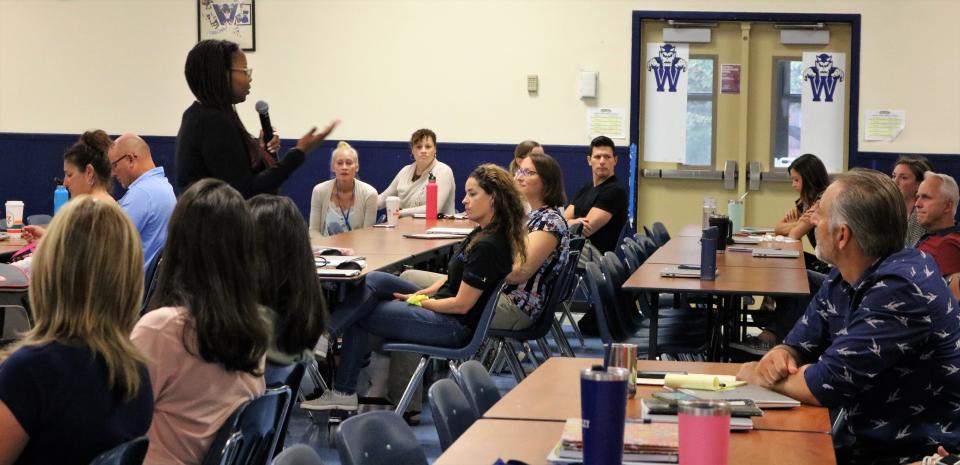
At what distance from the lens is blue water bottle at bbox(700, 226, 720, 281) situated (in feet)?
16.6

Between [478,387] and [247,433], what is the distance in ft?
2.18

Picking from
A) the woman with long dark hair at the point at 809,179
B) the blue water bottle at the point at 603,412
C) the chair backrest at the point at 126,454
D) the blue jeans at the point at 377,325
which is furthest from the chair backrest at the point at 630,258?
the blue water bottle at the point at 603,412

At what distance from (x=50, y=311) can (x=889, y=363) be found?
5.87ft

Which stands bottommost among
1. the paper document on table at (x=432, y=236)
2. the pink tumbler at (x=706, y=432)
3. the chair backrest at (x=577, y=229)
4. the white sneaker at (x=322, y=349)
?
the white sneaker at (x=322, y=349)

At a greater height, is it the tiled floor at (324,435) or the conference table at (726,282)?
the conference table at (726,282)

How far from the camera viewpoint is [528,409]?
8.75 feet

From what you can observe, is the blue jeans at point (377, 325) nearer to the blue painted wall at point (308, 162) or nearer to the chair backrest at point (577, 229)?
the chair backrest at point (577, 229)

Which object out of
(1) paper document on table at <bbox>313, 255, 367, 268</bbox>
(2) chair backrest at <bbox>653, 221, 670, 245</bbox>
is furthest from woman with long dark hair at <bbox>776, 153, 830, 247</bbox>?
(1) paper document on table at <bbox>313, 255, 367, 268</bbox>

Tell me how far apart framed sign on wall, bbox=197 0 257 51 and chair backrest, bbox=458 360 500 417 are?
7.91 meters

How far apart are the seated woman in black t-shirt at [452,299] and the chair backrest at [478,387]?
1944 mm

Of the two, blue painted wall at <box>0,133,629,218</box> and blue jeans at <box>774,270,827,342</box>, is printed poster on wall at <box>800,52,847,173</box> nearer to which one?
blue painted wall at <box>0,133,629,218</box>

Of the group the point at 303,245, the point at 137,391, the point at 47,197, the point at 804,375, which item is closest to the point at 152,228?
the point at 303,245

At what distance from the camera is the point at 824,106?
9.95 m

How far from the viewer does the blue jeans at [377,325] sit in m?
5.04
